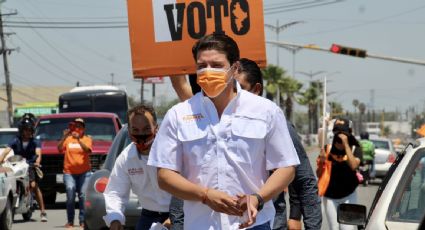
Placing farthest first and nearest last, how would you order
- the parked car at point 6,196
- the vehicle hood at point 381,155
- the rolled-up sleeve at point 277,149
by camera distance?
the vehicle hood at point 381,155 < the parked car at point 6,196 < the rolled-up sleeve at point 277,149

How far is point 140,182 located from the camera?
269 inches

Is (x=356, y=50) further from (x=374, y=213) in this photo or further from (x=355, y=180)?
(x=374, y=213)

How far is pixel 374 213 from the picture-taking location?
596cm

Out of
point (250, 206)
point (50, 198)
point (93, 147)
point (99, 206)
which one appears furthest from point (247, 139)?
point (50, 198)

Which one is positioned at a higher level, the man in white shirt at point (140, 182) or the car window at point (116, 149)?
the man in white shirt at point (140, 182)

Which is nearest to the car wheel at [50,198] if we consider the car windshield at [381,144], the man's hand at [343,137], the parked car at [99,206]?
the parked car at [99,206]

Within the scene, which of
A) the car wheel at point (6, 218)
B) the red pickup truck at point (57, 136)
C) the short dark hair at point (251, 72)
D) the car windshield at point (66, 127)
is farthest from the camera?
the car windshield at point (66, 127)

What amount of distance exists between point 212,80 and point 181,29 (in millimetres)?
3022

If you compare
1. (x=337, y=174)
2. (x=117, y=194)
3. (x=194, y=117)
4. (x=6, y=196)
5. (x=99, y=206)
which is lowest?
(x=6, y=196)

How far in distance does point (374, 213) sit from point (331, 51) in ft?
105

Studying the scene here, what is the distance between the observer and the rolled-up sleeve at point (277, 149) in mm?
4836

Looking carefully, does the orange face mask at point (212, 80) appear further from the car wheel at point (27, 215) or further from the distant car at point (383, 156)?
the distant car at point (383, 156)

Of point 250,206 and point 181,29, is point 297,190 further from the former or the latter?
point 250,206

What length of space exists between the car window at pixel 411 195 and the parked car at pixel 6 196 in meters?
10.2
